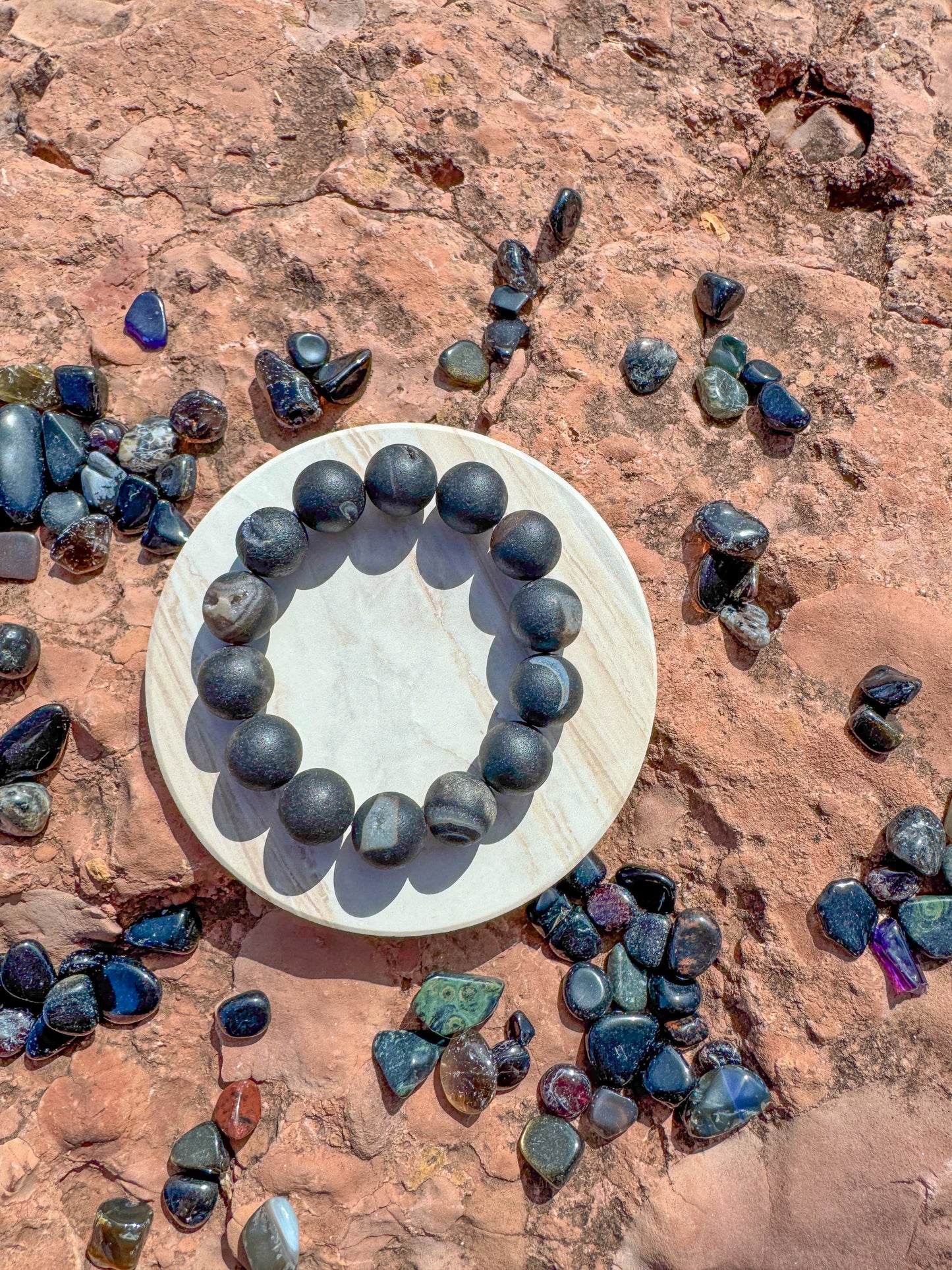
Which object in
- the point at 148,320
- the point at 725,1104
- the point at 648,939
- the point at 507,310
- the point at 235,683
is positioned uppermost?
the point at 507,310

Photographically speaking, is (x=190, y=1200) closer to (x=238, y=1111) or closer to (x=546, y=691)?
(x=238, y=1111)

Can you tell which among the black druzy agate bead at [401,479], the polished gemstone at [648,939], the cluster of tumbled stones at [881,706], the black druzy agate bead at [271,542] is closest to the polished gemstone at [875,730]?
the cluster of tumbled stones at [881,706]

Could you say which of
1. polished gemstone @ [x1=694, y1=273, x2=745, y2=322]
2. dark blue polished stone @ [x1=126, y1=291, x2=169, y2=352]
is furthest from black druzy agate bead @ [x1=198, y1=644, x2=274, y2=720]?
polished gemstone @ [x1=694, y1=273, x2=745, y2=322]

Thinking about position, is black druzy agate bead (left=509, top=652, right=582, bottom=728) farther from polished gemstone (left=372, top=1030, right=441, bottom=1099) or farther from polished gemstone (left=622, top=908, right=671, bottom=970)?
polished gemstone (left=372, top=1030, right=441, bottom=1099)

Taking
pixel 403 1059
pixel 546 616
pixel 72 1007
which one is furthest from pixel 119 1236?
pixel 546 616

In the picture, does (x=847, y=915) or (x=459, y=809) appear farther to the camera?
(x=847, y=915)

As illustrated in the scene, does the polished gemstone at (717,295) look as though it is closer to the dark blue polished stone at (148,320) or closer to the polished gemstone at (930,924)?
the dark blue polished stone at (148,320)

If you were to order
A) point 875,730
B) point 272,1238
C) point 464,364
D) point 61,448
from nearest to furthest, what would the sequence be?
point 272,1238, point 875,730, point 61,448, point 464,364
